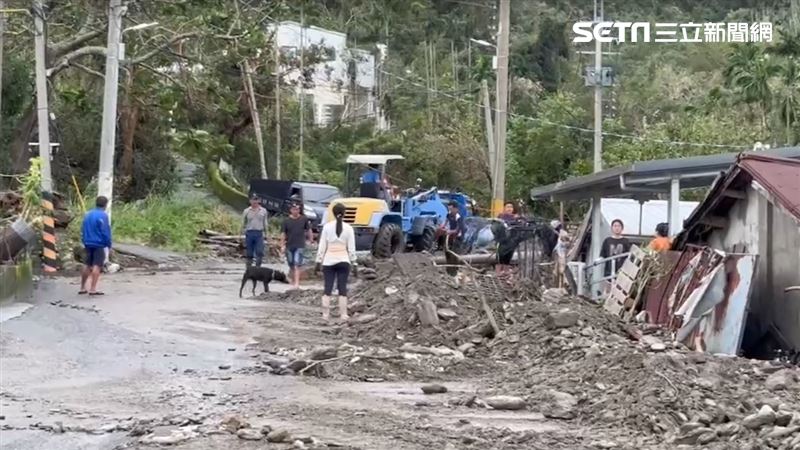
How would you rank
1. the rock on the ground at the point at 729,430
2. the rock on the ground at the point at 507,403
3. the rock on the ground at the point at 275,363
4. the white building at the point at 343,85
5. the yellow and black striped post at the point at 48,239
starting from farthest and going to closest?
the white building at the point at 343,85, the yellow and black striped post at the point at 48,239, the rock on the ground at the point at 275,363, the rock on the ground at the point at 507,403, the rock on the ground at the point at 729,430

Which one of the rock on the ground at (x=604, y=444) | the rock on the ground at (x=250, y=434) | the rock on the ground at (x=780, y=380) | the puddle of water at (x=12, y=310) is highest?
the rock on the ground at (x=780, y=380)

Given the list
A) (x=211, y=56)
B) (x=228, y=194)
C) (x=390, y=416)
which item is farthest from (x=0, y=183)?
(x=390, y=416)

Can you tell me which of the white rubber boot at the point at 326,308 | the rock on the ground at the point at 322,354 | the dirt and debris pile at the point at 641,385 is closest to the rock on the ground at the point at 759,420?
the dirt and debris pile at the point at 641,385

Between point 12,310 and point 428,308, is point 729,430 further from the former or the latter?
point 12,310

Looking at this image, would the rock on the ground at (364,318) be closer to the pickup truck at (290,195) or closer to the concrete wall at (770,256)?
the concrete wall at (770,256)

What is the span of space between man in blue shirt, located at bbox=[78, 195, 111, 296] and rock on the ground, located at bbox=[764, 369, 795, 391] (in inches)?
498

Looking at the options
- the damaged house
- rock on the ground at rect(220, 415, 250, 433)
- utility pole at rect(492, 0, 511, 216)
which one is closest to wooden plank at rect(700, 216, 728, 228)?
the damaged house

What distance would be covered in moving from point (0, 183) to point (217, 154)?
18839 mm

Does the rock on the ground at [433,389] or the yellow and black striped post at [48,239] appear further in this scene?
the yellow and black striped post at [48,239]

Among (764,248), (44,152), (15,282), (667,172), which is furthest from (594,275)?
(44,152)

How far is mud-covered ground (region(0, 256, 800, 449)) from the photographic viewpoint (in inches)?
404

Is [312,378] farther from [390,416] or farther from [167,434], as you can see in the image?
[167,434]

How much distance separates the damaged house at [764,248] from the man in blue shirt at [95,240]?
984cm

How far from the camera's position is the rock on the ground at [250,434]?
9883 mm
